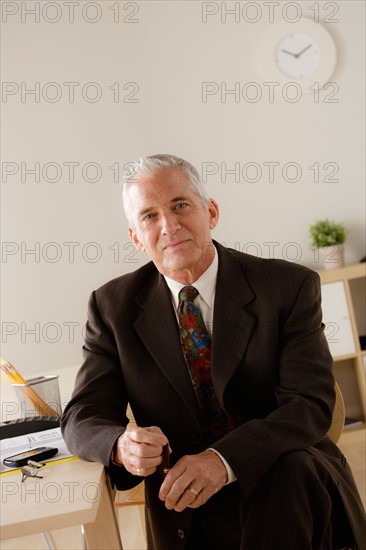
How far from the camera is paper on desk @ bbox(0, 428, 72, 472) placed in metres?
1.42

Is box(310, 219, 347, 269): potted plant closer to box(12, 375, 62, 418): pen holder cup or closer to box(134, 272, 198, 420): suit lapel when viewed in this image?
box(134, 272, 198, 420): suit lapel

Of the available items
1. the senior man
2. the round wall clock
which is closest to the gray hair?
the senior man

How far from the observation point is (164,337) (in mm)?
1593

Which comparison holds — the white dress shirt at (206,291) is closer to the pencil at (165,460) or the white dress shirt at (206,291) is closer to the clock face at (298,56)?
the pencil at (165,460)

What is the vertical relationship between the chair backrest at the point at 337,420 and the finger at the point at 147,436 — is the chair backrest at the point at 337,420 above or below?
below

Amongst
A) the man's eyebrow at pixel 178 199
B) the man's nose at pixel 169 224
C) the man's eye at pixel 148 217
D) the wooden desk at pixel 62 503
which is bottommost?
the wooden desk at pixel 62 503

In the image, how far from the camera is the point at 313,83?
3.62 meters

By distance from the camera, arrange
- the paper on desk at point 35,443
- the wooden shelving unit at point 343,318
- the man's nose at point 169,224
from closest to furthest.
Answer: the paper on desk at point 35,443
the man's nose at point 169,224
the wooden shelving unit at point 343,318

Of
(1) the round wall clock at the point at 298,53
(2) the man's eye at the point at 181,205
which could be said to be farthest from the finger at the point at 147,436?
(1) the round wall clock at the point at 298,53

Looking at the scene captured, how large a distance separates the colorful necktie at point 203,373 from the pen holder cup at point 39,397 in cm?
41

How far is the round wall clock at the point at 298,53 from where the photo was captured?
3574mm

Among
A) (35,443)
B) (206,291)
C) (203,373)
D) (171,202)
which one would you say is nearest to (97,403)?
(35,443)

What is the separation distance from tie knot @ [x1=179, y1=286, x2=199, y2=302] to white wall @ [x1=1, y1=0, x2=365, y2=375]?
1.96 metres

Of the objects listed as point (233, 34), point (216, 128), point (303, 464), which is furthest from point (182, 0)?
point (303, 464)
